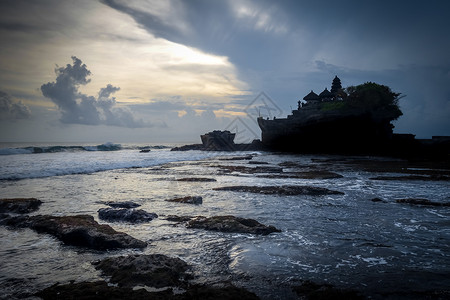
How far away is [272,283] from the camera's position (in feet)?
11.7

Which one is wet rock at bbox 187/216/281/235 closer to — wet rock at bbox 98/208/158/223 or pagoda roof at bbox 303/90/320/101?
wet rock at bbox 98/208/158/223

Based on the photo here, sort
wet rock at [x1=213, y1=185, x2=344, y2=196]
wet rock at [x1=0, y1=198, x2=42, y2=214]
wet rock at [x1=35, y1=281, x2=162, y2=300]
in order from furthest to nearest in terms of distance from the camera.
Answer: wet rock at [x1=213, y1=185, x2=344, y2=196], wet rock at [x1=0, y1=198, x2=42, y2=214], wet rock at [x1=35, y1=281, x2=162, y2=300]

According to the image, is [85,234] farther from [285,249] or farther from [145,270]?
[285,249]

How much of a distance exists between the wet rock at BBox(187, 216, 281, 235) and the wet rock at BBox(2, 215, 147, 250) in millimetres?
1542

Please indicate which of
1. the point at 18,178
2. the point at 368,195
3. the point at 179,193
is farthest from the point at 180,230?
the point at 18,178

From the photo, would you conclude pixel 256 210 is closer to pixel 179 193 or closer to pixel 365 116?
pixel 179 193

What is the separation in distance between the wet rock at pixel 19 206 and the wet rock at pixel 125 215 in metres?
2.33

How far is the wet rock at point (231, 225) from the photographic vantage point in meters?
5.77

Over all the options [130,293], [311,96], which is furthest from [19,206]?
[311,96]

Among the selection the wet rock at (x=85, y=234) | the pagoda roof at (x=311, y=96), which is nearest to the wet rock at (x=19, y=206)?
the wet rock at (x=85, y=234)

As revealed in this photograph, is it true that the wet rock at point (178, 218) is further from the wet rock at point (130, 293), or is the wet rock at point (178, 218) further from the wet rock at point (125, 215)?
the wet rock at point (130, 293)

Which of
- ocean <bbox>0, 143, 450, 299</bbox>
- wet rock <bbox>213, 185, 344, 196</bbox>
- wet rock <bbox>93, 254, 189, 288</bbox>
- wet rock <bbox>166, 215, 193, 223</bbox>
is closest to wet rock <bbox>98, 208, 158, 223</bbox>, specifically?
ocean <bbox>0, 143, 450, 299</bbox>

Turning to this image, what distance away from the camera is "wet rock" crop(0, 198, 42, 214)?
755 centimetres

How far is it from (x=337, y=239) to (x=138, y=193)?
7.96m
